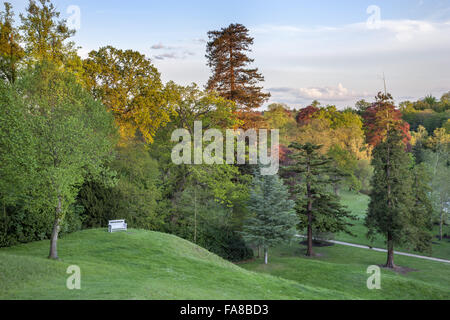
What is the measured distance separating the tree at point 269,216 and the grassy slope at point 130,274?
22.0 feet

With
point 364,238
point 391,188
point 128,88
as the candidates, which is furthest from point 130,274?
point 364,238

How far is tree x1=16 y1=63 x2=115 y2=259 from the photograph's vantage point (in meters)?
13.6

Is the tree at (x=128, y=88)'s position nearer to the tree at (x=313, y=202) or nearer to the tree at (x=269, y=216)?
the tree at (x=269, y=216)

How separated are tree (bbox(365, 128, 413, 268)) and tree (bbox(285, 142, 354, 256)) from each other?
3499mm

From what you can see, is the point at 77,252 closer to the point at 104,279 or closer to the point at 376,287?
the point at 104,279

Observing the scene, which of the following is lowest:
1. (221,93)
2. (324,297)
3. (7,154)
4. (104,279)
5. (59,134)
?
(324,297)

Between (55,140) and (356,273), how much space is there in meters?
17.1

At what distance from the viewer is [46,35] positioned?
72.4 feet

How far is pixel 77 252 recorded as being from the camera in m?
15.8

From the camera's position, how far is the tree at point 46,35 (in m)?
21.5

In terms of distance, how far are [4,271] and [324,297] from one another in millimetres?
11145

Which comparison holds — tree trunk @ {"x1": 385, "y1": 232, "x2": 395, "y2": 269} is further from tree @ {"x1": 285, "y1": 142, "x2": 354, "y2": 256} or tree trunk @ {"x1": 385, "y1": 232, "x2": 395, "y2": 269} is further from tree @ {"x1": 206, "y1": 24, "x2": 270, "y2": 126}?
tree @ {"x1": 206, "y1": 24, "x2": 270, "y2": 126}

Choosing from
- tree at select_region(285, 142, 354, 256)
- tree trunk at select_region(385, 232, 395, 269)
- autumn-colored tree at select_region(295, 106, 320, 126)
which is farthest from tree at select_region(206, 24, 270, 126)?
autumn-colored tree at select_region(295, 106, 320, 126)
